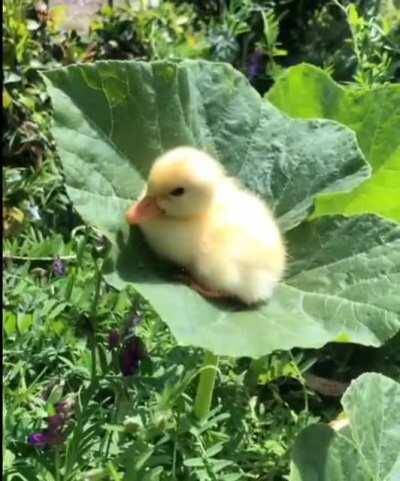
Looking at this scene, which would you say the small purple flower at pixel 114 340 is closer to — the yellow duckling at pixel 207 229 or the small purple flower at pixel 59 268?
the yellow duckling at pixel 207 229

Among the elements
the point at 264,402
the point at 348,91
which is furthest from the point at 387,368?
the point at 348,91

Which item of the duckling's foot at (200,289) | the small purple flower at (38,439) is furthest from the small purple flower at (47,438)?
the duckling's foot at (200,289)

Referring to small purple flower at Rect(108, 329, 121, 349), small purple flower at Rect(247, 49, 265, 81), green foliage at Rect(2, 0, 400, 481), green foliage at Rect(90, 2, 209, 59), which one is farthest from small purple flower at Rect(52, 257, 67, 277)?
small purple flower at Rect(247, 49, 265, 81)

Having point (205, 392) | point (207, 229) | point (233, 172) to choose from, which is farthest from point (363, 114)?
point (205, 392)

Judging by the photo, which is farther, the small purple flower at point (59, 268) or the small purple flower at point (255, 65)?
the small purple flower at point (255, 65)

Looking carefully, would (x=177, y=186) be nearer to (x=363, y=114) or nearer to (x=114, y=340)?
(x=114, y=340)

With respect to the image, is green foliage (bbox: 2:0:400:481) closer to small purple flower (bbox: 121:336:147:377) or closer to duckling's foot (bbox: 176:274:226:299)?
small purple flower (bbox: 121:336:147:377)
